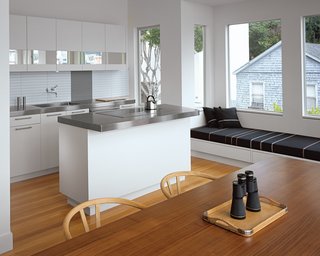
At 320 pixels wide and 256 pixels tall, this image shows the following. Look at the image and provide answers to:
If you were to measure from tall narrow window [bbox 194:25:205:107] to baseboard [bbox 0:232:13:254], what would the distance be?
4.37 metres

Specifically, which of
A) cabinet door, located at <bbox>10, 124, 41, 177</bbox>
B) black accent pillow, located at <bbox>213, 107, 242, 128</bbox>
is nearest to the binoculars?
cabinet door, located at <bbox>10, 124, 41, 177</bbox>

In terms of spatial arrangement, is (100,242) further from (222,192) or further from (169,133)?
(169,133)

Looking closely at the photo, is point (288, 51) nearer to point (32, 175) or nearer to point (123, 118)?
point (123, 118)

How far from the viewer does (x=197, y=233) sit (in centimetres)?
157

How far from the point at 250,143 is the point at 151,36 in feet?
9.51

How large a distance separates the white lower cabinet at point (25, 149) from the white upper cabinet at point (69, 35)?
1.41 meters

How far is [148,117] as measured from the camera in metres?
3.96

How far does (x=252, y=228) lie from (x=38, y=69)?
4552mm

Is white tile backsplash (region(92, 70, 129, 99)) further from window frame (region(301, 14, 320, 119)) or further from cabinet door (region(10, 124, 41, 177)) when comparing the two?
window frame (region(301, 14, 320, 119))

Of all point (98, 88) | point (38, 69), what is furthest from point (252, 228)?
A: point (98, 88)

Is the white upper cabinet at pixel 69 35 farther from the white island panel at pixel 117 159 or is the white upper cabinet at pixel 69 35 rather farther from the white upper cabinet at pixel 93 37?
the white island panel at pixel 117 159

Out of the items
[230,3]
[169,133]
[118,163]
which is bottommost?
[118,163]

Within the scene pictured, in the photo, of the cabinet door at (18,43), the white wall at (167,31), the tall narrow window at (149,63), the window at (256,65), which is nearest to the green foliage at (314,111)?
the window at (256,65)

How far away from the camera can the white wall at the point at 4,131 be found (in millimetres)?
2857
